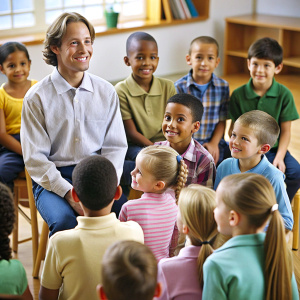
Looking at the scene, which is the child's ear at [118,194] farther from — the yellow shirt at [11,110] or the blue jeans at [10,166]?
the yellow shirt at [11,110]

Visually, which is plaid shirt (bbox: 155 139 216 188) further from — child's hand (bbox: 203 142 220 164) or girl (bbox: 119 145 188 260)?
child's hand (bbox: 203 142 220 164)

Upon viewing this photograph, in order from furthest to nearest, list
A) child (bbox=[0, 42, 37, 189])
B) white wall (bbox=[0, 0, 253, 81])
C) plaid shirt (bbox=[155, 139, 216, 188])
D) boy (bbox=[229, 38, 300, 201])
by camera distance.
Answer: white wall (bbox=[0, 0, 253, 81]) < boy (bbox=[229, 38, 300, 201]) < child (bbox=[0, 42, 37, 189]) < plaid shirt (bbox=[155, 139, 216, 188])

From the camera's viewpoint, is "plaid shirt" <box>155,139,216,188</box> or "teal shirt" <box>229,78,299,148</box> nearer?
"plaid shirt" <box>155,139,216,188</box>

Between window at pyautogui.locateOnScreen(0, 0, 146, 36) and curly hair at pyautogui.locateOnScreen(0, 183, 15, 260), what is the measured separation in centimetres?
317

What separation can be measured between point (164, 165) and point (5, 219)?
689mm

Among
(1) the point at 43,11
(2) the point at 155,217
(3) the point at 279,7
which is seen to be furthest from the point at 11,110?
(3) the point at 279,7

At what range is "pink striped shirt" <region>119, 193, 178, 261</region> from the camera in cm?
195

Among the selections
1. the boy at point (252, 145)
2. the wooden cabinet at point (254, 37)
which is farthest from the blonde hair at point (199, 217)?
the wooden cabinet at point (254, 37)

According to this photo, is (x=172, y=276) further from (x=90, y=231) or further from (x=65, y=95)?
(x=65, y=95)

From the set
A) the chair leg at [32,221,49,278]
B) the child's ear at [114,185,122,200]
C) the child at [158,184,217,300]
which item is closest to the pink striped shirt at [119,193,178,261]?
the child's ear at [114,185,122,200]

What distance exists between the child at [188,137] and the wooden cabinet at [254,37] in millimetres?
2794

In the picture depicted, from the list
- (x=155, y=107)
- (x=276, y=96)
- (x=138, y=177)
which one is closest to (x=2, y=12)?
(x=155, y=107)

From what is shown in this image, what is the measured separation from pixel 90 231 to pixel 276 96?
1.60 meters

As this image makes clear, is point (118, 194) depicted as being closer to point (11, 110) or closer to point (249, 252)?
point (249, 252)
